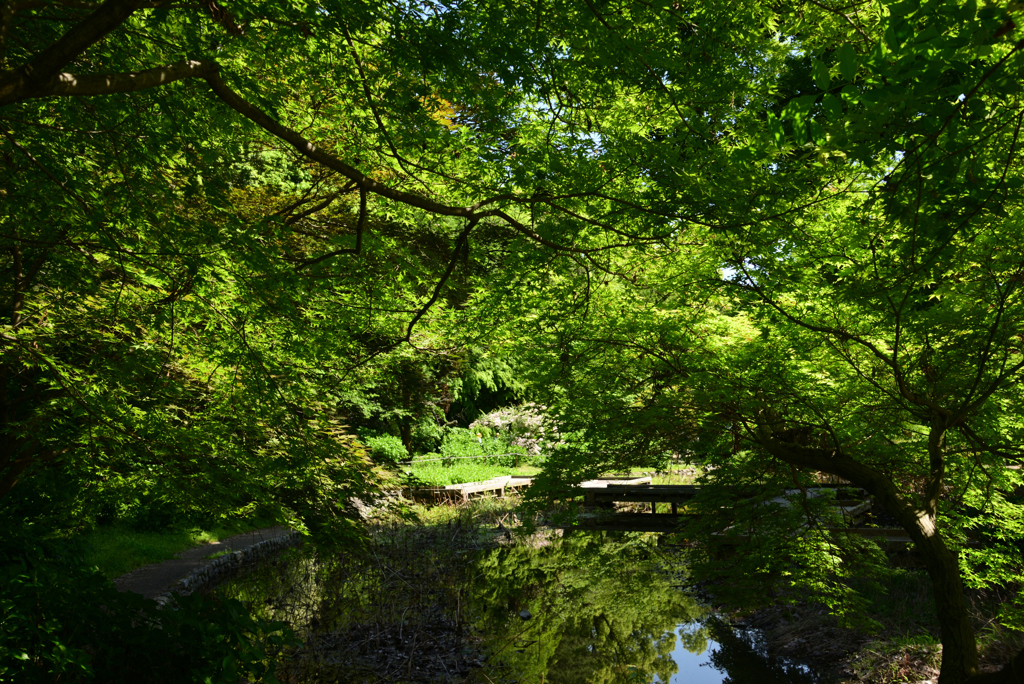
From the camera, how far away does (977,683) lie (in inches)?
196

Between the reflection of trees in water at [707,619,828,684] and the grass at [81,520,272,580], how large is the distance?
725 cm

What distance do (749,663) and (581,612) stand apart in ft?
8.63

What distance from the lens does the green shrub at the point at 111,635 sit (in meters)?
3.83

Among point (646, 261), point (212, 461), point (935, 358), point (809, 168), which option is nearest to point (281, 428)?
point (212, 461)

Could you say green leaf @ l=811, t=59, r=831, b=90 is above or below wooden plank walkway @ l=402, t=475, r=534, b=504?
above

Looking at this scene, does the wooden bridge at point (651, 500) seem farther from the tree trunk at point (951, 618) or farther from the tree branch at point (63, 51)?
the tree branch at point (63, 51)

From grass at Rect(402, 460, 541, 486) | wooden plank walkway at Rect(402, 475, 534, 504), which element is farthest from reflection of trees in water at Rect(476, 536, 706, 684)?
grass at Rect(402, 460, 541, 486)

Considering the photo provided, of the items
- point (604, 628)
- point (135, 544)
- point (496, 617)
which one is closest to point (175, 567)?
point (135, 544)

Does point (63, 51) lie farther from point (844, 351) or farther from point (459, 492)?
point (459, 492)

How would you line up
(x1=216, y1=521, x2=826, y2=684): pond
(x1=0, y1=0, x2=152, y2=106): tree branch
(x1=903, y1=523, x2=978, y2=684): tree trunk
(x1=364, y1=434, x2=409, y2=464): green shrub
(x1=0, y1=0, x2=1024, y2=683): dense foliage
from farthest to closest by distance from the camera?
(x1=364, y1=434, x2=409, y2=464): green shrub
(x1=216, y1=521, x2=826, y2=684): pond
(x1=903, y1=523, x2=978, y2=684): tree trunk
(x1=0, y1=0, x2=1024, y2=683): dense foliage
(x1=0, y1=0, x2=152, y2=106): tree branch

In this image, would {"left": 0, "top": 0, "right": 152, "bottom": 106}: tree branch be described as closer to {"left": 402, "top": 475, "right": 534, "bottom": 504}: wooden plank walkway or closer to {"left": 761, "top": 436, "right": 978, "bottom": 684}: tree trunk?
{"left": 761, "top": 436, "right": 978, "bottom": 684}: tree trunk

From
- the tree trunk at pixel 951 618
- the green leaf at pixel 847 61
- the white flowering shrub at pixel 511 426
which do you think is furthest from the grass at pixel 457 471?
the green leaf at pixel 847 61

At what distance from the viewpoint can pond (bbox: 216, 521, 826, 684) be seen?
8.18 m

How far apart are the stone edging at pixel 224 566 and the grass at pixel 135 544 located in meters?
0.59
